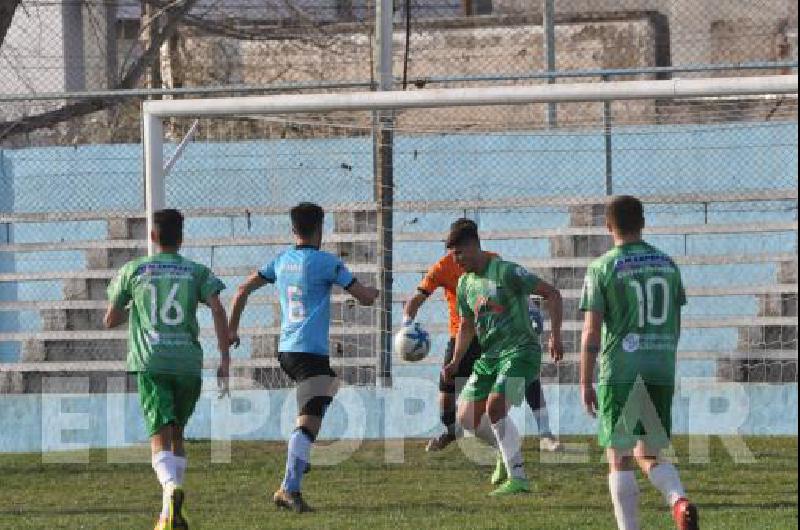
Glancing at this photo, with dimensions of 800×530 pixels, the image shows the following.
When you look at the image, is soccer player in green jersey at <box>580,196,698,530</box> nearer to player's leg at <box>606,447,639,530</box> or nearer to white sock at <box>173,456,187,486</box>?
player's leg at <box>606,447,639,530</box>

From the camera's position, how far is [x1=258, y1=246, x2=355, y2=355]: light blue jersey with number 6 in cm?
1073

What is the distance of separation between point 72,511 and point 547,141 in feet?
23.5

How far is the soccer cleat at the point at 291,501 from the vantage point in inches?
409

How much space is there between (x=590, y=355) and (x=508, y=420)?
9.29 ft

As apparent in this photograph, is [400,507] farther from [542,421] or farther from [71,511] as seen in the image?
[542,421]

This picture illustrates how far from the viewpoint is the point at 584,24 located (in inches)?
753

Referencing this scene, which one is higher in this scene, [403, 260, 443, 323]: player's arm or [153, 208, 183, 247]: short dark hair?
[153, 208, 183, 247]: short dark hair

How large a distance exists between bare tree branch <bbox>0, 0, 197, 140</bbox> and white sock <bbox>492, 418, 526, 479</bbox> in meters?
6.13

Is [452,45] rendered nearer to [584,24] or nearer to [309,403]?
[584,24]


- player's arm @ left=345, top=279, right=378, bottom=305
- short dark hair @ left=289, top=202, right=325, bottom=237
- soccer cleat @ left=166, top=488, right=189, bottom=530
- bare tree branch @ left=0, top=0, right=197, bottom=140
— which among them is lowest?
soccer cleat @ left=166, top=488, right=189, bottom=530

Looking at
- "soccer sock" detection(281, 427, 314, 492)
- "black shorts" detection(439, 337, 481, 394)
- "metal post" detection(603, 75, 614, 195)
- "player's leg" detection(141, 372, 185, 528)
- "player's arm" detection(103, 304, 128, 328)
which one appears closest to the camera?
"player's leg" detection(141, 372, 185, 528)

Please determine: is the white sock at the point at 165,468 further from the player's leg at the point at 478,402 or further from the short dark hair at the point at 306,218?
the player's leg at the point at 478,402

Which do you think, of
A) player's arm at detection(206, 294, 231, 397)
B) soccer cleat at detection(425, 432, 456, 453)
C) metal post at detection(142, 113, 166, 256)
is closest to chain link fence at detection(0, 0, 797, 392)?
soccer cleat at detection(425, 432, 456, 453)

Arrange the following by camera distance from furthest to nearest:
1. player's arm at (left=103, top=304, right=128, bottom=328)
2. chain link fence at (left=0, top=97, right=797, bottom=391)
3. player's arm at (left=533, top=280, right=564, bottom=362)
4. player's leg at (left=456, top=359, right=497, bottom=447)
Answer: chain link fence at (left=0, top=97, right=797, bottom=391) → player's leg at (left=456, top=359, right=497, bottom=447) → player's arm at (left=533, top=280, right=564, bottom=362) → player's arm at (left=103, top=304, right=128, bottom=328)
